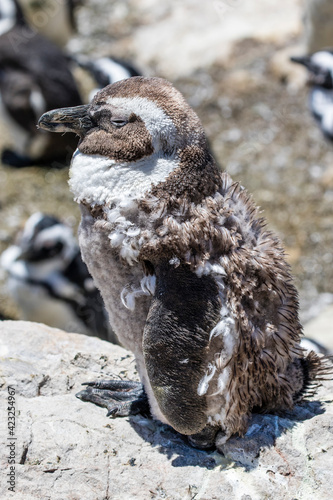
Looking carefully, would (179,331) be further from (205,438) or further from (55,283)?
(55,283)

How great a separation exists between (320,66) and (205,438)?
5.93 m

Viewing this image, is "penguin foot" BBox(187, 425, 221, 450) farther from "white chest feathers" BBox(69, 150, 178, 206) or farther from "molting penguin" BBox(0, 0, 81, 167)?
"molting penguin" BBox(0, 0, 81, 167)

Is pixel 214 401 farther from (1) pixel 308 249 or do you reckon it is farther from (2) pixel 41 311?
(1) pixel 308 249

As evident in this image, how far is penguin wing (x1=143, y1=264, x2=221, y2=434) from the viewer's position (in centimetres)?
233

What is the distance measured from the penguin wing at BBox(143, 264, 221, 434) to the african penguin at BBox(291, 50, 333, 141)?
5.58 metres

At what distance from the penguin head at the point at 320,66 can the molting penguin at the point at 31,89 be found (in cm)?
263

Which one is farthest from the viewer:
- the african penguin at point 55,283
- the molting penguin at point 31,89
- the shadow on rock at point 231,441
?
the molting penguin at point 31,89

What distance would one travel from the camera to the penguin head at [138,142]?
235 centimetres

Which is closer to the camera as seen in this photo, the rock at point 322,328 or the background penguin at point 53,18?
the rock at point 322,328

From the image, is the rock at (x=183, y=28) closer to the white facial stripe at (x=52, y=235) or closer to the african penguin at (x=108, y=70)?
the african penguin at (x=108, y=70)

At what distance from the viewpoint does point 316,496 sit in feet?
8.07

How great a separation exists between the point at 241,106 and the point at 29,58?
2570 mm

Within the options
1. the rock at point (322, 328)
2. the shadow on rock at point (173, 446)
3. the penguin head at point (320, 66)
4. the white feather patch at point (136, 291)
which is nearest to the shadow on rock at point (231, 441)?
the shadow on rock at point (173, 446)

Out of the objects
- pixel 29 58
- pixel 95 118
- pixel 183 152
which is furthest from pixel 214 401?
pixel 29 58
